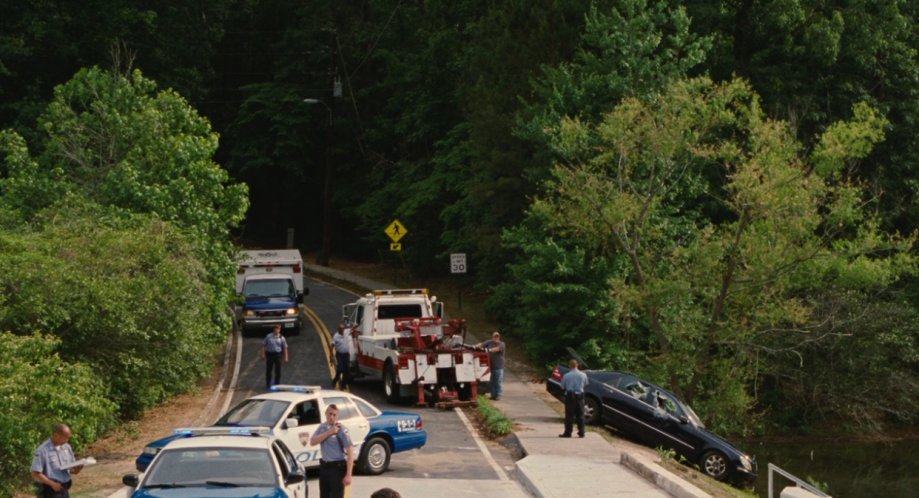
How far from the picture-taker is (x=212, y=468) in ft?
41.9

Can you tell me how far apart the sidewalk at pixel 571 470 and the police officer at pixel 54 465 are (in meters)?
5.01

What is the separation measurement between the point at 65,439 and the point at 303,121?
5366cm

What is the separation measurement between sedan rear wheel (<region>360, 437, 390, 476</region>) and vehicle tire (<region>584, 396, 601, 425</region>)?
27.9 feet

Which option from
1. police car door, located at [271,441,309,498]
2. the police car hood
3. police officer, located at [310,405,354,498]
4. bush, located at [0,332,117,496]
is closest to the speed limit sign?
bush, located at [0,332,117,496]

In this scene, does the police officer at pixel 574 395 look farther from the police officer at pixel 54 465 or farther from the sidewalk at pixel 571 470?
the police officer at pixel 54 465

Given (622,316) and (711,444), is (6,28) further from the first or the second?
(711,444)

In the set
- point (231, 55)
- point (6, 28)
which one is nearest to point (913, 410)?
point (6, 28)

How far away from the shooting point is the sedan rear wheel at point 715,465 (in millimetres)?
25328

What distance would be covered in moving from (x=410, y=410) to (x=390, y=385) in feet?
2.89

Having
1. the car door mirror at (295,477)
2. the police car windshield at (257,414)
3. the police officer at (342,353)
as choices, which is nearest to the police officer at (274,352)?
the police officer at (342,353)

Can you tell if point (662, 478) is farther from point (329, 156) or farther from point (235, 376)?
point (329, 156)

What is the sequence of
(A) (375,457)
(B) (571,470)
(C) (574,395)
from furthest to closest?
1. (C) (574,395)
2. (B) (571,470)
3. (A) (375,457)

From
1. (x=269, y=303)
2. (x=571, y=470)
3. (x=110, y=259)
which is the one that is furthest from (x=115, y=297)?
(x=269, y=303)

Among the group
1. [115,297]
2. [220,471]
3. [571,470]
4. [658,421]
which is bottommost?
[571,470]
